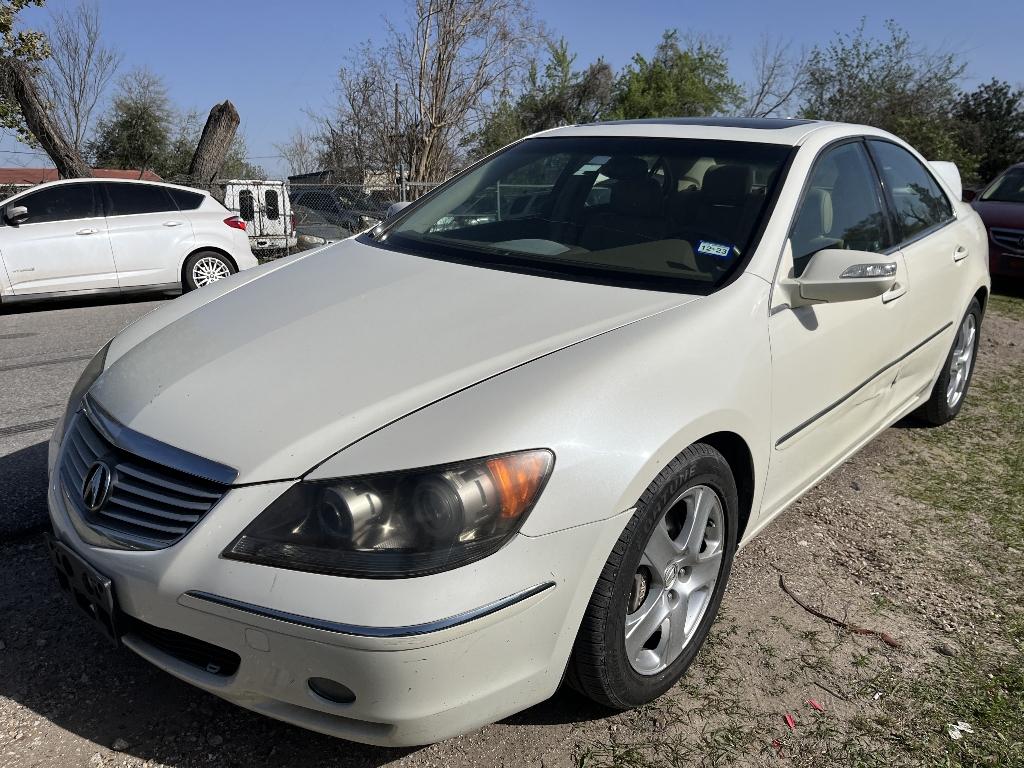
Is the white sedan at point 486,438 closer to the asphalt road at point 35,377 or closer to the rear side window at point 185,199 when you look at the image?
the asphalt road at point 35,377

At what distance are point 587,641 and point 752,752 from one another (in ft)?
2.06

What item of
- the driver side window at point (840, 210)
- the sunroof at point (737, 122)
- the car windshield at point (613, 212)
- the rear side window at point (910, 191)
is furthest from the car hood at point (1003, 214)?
the car windshield at point (613, 212)

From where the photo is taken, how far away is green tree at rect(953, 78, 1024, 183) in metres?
A: 28.8

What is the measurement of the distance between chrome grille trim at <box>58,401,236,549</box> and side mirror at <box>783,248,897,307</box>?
186cm

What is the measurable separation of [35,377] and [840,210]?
509 centimetres

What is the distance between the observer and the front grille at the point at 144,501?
1868 mm

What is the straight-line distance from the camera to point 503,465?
1.83 m

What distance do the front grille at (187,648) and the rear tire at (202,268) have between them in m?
7.89

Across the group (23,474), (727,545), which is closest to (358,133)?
(23,474)

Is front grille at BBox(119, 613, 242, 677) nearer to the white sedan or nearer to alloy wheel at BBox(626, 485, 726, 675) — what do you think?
the white sedan

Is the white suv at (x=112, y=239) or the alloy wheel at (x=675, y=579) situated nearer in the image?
the alloy wheel at (x=675, y=579)

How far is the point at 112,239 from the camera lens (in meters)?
8.91

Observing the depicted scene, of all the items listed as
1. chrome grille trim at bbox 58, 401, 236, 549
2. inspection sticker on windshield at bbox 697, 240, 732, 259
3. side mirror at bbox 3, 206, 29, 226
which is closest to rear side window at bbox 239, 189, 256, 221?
Answer: side mirror at bbox 3, 206, 29, 226

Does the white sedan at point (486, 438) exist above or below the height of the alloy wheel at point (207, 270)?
above
